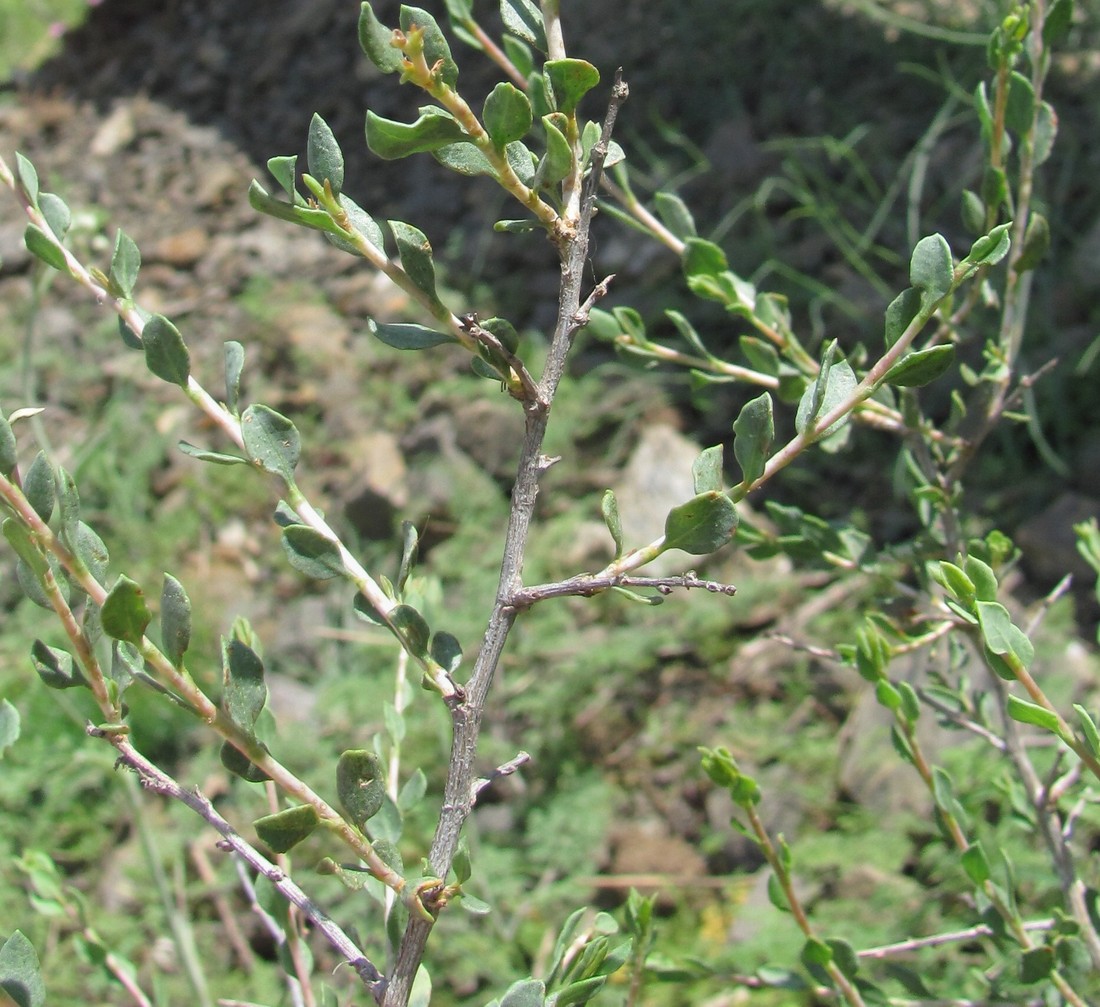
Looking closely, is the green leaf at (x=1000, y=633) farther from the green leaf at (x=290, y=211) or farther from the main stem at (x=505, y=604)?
the green leaf at (x=290, y=211)

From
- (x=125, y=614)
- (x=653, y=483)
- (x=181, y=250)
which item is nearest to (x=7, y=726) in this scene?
(x=125, y=614)

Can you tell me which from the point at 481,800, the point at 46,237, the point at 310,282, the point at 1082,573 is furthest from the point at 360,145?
the point at 46,237

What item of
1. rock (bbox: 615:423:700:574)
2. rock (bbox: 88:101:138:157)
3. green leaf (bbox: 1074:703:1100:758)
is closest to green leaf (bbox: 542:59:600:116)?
green leaf (bbox: 1074:703:1100:758)

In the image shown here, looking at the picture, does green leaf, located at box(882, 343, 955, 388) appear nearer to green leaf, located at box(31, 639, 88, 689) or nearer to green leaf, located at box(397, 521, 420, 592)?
green leaf, located at box(397, 521, 420, 592)

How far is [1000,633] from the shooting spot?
0.63 metres

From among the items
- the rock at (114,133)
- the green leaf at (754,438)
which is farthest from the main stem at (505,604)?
the rock at (114,133)

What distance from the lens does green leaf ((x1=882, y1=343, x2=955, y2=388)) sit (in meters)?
0.67

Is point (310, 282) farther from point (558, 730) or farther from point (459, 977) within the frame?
point (459, 977)

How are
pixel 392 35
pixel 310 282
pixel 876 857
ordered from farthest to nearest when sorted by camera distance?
pixel 310 282 → pixel 876 857 → pixel 392 35

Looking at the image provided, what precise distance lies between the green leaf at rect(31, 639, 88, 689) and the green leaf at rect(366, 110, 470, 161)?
0.34 meters

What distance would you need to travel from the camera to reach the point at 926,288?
0.68 m

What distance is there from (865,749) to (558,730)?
0.70 meters

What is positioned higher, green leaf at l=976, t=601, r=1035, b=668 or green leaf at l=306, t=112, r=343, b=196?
green leaf at l=306, t=112, r=343, b=196

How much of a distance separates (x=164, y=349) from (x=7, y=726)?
30 centimetres
